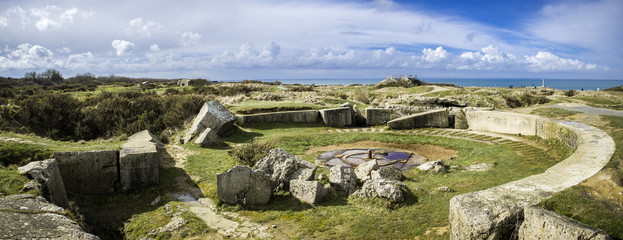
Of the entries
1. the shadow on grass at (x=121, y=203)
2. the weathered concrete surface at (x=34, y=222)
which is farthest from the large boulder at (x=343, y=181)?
the weathered concrete surface at (x=34, y=222)

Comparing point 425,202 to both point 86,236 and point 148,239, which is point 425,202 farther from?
point 86,236

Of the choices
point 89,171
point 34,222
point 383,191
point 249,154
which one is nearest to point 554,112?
point 383,191

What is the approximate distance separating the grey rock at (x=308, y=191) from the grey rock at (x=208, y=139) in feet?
22.8

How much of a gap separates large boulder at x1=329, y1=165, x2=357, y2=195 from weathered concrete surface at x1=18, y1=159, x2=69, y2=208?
547 cm

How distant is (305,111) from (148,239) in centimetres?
1373

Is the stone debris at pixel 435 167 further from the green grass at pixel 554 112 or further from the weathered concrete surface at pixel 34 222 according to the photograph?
the weathered concrete surface at pixel 34 222

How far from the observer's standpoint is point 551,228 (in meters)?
4.27

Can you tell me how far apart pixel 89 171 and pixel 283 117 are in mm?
11138

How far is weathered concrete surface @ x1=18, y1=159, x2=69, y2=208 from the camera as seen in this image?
22.4ft

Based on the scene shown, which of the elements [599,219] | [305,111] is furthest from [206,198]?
[305,111]

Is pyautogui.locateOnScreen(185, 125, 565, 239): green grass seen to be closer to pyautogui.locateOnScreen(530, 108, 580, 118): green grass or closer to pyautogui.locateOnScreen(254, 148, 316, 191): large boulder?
pyautogui.locateOnScreen(254, 148, 316, 191): large boulder

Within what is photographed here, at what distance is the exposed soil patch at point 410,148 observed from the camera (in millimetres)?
12582

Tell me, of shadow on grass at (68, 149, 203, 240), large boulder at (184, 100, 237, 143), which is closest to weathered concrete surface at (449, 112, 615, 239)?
shadow on grass at (68, 149, 203, 240)

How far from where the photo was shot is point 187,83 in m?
45.8
